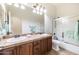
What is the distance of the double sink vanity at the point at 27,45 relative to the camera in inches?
58.6

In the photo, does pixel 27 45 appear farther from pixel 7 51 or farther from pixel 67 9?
pixel 67 9

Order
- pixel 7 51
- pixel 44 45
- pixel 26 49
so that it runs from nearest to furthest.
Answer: pixel 7 51, pixel 26 49, pixel 44 45

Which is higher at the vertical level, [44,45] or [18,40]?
[18,40]

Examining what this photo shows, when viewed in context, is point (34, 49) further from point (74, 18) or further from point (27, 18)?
point (74, 18)

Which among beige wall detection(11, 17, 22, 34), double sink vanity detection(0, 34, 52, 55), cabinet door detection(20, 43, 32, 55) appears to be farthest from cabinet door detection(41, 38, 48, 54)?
beige wall detection(11, 17, 22, 34)

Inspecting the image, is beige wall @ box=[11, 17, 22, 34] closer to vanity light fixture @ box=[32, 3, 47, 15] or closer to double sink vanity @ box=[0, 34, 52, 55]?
double sink vanity @ box=[0, 34, 52, 55]

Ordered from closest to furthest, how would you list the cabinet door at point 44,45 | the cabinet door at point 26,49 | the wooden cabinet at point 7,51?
the wooden cabinet at point 7,51, the cabinet door at point 26,49, the cabinet door at point 44,45

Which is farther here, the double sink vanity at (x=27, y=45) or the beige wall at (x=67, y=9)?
the beige wall at (x=67, y=9)

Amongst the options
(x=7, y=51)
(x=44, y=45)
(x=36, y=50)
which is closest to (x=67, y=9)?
(x=44, y=45)

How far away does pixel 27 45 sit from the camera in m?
1.61

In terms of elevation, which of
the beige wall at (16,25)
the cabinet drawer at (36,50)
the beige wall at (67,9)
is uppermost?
the beige wall at (67,9)

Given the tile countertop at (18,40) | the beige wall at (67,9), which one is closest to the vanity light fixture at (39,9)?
the beige wall at (67,9)

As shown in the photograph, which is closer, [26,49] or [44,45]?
[26,49]

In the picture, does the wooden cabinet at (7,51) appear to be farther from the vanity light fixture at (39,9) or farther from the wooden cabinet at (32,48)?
the vanity light fixture at (39,9)
